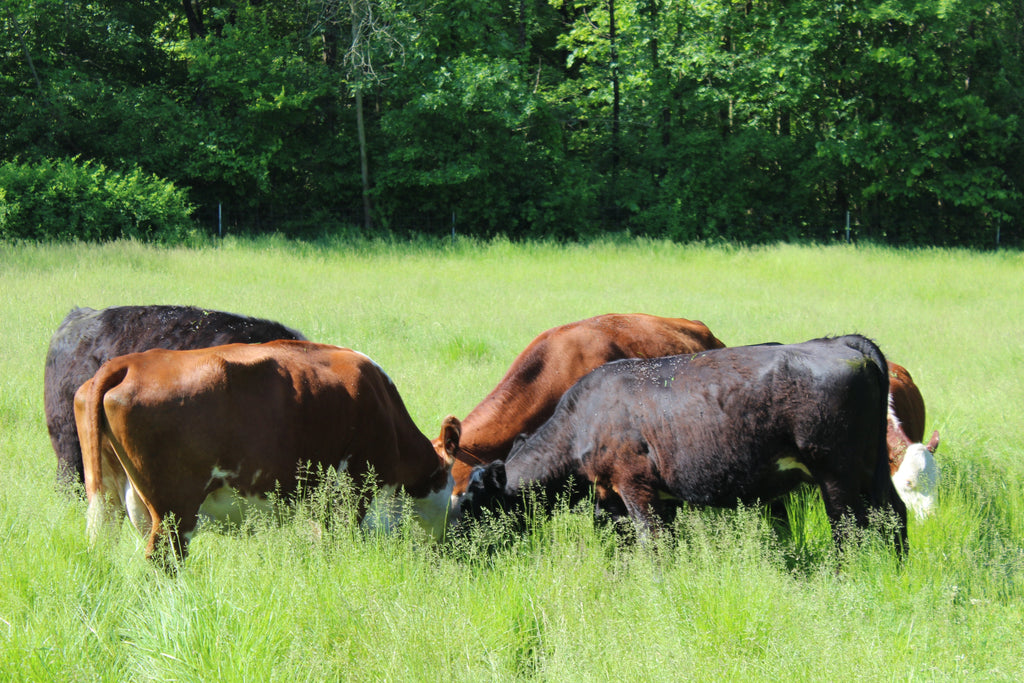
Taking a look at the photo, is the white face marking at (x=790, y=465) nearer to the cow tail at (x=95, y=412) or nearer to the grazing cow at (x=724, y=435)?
the grazing cow at (x=724, y=435)

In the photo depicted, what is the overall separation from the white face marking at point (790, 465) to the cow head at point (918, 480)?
0.75 metres

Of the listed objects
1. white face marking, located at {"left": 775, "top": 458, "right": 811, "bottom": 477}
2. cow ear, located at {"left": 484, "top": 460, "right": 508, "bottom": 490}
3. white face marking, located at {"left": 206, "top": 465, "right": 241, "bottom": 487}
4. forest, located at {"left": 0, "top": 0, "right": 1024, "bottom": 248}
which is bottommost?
cow ear, located at {"left": 484, "top": 460, "right": 508, "bottom": 490}

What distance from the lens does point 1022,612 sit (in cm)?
391

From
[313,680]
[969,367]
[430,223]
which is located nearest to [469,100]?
[430,223]

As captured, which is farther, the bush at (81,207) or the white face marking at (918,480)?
the bush at (81,207)

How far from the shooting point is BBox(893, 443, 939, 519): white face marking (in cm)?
499

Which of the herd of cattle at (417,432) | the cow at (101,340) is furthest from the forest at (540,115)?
the herd of cattle at (417,432)

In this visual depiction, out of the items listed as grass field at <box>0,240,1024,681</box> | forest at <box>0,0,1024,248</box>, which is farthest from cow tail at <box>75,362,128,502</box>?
forest at <box>0,0,1024,248</box>

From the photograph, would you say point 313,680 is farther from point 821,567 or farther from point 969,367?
point 969,367

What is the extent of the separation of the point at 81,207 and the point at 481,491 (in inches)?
770

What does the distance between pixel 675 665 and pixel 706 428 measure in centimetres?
172

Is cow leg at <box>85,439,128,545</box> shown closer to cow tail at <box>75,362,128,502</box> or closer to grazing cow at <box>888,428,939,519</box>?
cow tail at <box>75,362,128,502</box>

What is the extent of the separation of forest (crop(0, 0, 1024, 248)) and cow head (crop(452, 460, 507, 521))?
21692 mm

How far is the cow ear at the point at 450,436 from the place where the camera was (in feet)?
16.2
